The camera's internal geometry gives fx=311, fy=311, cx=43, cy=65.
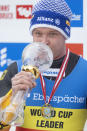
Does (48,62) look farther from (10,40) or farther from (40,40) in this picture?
(10,40)

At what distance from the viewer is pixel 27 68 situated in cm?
108

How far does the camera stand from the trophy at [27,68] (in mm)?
1039

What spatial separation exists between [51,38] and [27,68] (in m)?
0.40

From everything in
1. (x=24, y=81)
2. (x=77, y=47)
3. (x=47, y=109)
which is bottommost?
(x=47, y=109)

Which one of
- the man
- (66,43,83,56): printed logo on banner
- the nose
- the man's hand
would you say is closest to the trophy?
the man's hand

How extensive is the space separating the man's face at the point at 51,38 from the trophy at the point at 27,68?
0.18 meters

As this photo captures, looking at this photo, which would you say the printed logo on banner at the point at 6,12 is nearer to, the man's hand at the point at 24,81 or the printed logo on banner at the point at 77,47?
the printed logo on banner at the point at 77,47

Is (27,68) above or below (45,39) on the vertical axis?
below

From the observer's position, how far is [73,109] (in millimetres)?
1557

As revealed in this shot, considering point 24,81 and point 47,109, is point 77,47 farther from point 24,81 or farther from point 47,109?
point 24,81

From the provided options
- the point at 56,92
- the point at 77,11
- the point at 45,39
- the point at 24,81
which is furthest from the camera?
the point at 77,11

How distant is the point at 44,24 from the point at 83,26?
1.24 metres

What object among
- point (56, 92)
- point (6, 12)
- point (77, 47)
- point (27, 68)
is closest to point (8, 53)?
point (6, 12)

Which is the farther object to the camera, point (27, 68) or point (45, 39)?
point (45, 39)
